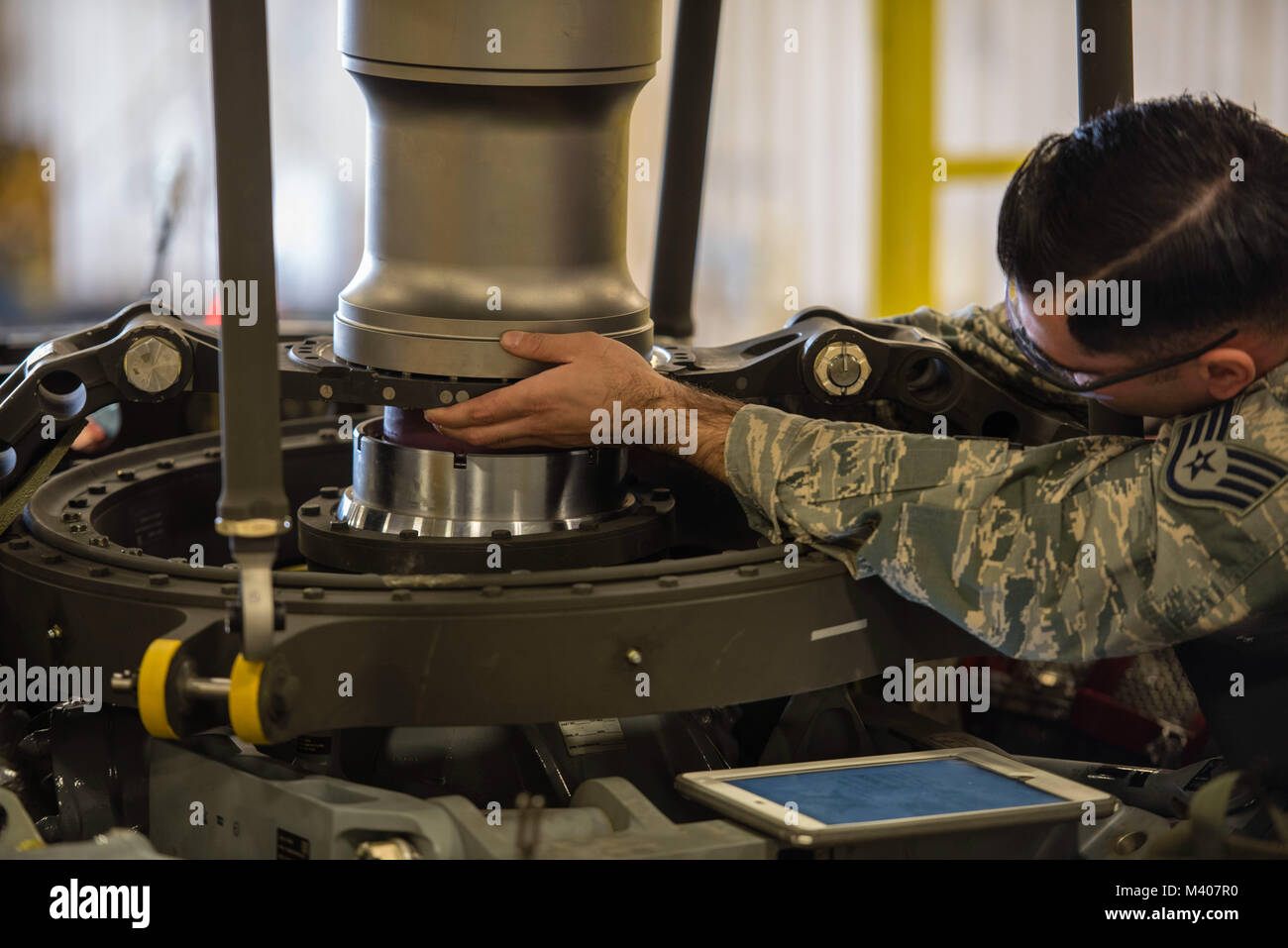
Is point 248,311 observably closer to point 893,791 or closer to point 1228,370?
point 893,791

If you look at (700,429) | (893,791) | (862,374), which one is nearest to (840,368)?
(862,374)

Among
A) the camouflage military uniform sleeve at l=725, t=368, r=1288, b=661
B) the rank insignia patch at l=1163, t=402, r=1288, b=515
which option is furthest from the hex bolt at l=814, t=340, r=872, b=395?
the rank insignia patch at l=1163, t=402, r=1288, b=515

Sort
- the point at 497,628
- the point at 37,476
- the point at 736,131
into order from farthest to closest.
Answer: the point at 736,131, the point at 37,476, the point at 497,628

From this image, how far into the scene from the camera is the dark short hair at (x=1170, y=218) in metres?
1.61

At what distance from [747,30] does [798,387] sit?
494cm

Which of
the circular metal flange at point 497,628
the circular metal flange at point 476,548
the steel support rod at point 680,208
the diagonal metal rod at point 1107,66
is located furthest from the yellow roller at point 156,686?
the steel support rod at point 680,208

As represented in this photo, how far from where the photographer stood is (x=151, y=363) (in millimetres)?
1801

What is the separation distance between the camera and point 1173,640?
162 centimetres

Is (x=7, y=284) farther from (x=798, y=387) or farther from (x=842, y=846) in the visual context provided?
(x=842, y=846)

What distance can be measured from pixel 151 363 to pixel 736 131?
520 centimetres

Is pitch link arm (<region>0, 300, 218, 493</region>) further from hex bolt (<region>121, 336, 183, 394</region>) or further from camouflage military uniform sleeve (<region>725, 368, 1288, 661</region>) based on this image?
camouflage military uniform sleeve (<region>725, 368, 1288, 661</region>)

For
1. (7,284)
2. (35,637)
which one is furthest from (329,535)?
(7,284)

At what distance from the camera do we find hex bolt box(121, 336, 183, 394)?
179 cm

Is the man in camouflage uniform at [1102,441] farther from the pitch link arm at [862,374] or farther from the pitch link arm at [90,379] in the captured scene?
the pitch link arm at [90,379]
